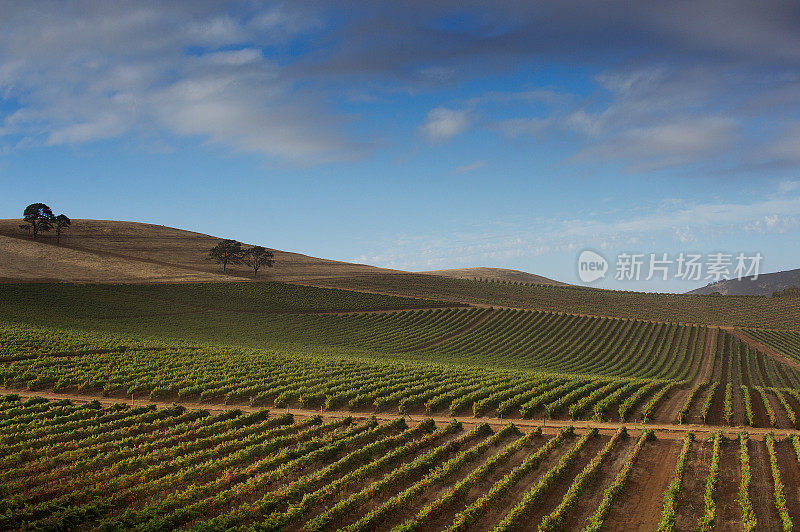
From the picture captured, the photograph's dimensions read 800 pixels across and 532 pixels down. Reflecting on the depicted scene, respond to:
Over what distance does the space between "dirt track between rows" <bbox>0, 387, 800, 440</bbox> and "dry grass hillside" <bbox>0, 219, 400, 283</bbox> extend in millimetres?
67405

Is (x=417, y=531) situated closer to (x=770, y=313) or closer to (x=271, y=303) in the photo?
(x=271, y=303)

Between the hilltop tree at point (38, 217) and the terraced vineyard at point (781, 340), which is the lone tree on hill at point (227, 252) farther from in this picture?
the terraced vineyard at point (781, 340)

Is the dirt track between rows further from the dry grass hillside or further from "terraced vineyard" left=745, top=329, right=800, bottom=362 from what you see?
the dry grass hillside

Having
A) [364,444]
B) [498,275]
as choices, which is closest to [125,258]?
[364,444]

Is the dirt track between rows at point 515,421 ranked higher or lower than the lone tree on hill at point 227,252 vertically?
lower

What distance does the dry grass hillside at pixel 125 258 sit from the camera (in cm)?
9325

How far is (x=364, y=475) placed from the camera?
61.1 feet

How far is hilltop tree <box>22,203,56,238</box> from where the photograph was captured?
378 ft

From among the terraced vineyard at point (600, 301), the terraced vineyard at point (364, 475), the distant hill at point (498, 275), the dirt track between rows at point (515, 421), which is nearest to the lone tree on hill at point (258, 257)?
the terraced vineyard at point (600, 301)

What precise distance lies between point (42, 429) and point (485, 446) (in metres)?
18.8

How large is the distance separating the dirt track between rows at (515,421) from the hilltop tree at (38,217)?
103 metres

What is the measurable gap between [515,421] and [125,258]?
105 metres

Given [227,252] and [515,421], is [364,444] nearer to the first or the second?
[515,421]

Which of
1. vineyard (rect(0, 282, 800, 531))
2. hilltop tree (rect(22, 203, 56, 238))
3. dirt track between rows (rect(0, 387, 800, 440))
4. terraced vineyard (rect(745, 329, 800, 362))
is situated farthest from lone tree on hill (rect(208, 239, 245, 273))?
terraced vineyard (rect(745, 329, 800, 362))
